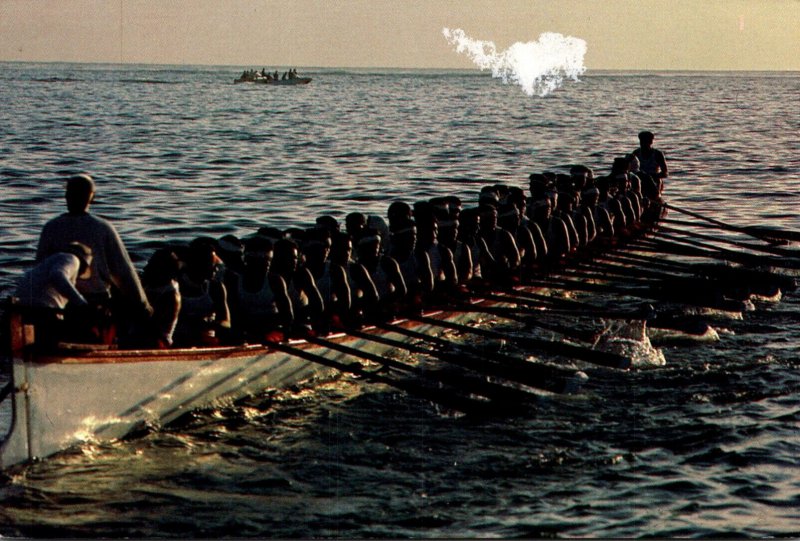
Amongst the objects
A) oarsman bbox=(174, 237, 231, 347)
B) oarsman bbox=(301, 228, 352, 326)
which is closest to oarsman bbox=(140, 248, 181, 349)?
oarsman bbox=(174, 237, 231, 347)

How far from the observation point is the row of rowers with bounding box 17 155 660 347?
37.3 ft

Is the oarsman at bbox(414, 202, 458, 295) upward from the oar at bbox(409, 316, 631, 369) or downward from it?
upward

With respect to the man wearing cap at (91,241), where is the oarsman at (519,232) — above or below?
below

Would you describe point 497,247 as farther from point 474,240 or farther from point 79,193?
point 79,193

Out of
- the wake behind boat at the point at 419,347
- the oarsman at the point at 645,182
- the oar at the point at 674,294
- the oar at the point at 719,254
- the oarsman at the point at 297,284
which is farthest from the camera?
the oarsman at the point at 645,182

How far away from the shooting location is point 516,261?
16.3m

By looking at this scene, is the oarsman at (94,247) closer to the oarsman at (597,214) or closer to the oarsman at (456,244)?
the oarsman at (456,244)

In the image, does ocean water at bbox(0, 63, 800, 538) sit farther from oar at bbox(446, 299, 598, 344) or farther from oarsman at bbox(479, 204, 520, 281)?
oarsman at bbox(479, 204, 520, 281)

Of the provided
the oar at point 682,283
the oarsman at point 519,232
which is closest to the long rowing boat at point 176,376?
the oar at point 682,283

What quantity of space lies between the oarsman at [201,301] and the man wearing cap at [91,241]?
1.61 m

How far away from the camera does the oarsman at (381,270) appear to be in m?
13.8

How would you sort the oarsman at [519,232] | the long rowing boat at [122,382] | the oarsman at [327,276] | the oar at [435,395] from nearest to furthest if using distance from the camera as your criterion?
the long rowing boat at [122,382], the oar at [435,395], the oarsman at [327,276], the oarsman at [519,232]

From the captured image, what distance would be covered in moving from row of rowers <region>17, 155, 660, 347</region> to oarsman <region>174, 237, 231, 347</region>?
10 mm

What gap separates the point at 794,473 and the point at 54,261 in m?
6.99
